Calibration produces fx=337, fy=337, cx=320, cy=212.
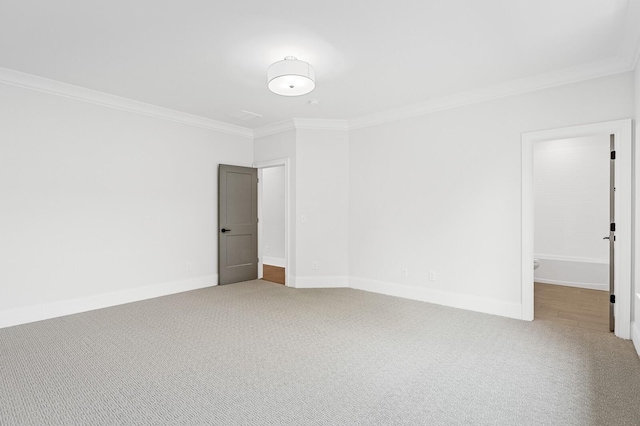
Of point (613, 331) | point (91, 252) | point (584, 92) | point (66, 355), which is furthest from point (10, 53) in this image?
point (613, 331)

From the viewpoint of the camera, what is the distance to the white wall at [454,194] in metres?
3.63

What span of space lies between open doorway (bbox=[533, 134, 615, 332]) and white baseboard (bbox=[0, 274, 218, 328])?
5.26m

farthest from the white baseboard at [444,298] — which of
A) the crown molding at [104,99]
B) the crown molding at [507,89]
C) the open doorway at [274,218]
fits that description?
the crown molding at [104,99]

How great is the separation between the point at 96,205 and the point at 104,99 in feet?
4.35

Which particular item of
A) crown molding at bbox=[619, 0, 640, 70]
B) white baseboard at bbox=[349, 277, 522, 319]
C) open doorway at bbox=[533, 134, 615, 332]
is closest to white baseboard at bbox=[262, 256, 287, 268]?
white baseboard at bbox=[349, 277, 522, 319]

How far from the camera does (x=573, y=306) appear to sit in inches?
171

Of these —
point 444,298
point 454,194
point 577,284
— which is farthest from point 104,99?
point 577,284

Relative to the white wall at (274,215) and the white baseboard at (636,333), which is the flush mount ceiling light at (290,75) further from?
the white wall at (274,215)

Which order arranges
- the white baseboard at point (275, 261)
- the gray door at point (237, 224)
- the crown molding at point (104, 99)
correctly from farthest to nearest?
1. the white baseboard at point (275, 261)
2. the gray door at point (237, 224)
3. the crown molding at point (104, 99)

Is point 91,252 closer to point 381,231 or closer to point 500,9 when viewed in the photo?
point 381,231

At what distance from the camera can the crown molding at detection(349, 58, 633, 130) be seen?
10.7 ft

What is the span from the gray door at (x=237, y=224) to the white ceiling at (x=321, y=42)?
5.97ft

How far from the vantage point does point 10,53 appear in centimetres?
310

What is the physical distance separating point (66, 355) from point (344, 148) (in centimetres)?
418
